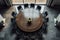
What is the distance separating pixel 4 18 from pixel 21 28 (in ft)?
5.05

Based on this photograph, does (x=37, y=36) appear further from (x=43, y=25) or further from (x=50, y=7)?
(x=50, y=7)

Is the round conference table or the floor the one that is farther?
the floor

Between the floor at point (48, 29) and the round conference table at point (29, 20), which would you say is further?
the floor at point (48, 29)

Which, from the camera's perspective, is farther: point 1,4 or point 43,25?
point 1,4

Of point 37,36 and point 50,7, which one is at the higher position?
point 50,7

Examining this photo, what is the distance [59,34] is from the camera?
9594 millimetres

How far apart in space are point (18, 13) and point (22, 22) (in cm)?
74

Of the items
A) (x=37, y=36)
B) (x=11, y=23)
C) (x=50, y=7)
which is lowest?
(x=37, y=36)

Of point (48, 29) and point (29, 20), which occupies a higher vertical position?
point (29, 20)

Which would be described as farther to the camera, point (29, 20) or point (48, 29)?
point (48, 29)

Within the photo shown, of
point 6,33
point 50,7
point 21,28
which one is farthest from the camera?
point 50,7

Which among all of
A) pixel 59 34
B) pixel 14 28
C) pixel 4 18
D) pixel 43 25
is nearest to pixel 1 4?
pixel 4 18

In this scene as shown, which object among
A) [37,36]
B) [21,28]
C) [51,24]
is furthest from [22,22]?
[51,24]

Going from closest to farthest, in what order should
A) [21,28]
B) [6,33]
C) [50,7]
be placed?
[21,28] < [6,33] < [50,7]
